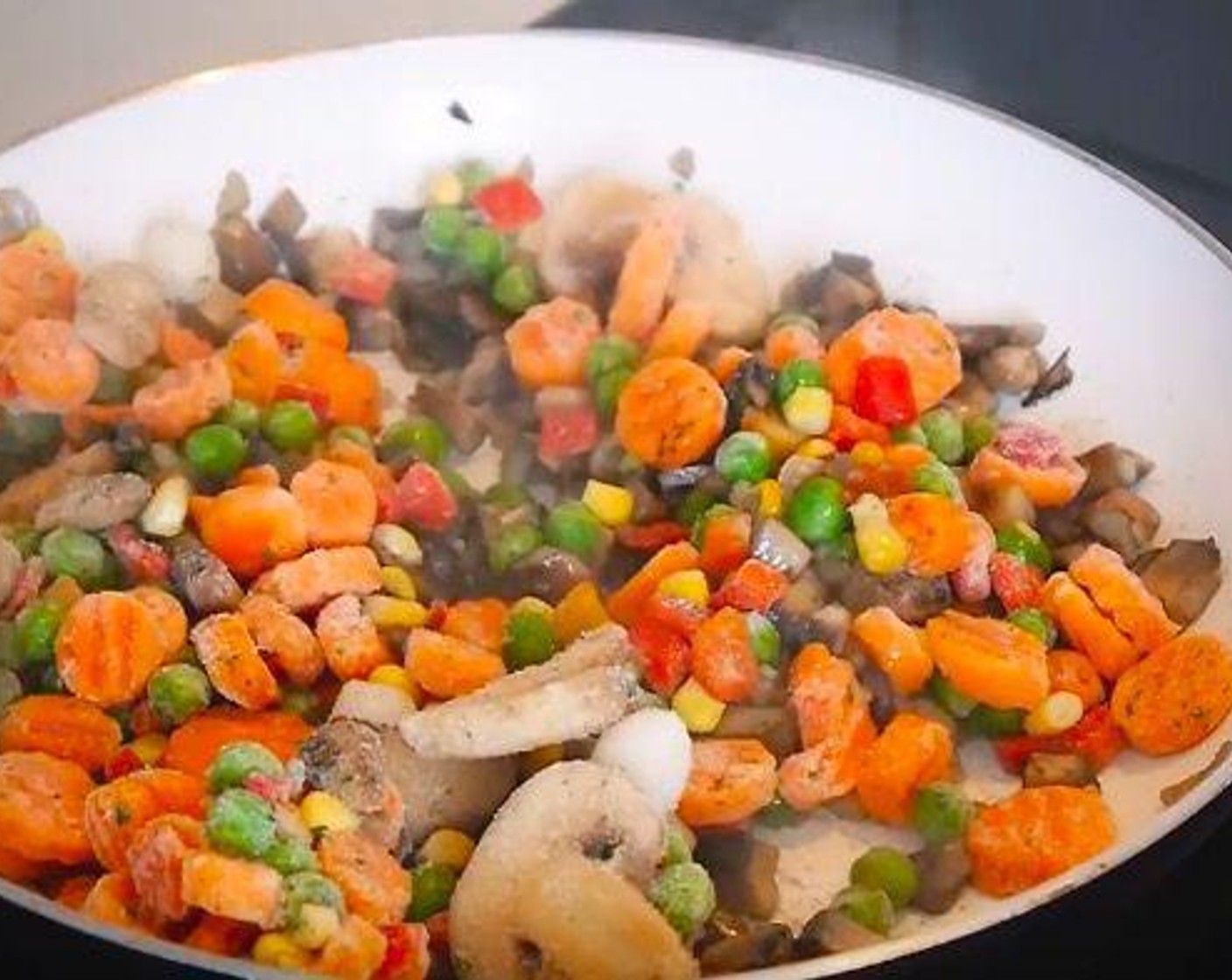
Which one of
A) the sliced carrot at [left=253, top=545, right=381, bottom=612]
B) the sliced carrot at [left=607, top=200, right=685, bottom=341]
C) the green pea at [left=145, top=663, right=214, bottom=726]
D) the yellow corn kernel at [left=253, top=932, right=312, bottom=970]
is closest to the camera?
the yellow corn kernel at [left=253, top=932, right=312, bottom=970]

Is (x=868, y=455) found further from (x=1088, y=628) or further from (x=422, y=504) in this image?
(x=422, y=504)

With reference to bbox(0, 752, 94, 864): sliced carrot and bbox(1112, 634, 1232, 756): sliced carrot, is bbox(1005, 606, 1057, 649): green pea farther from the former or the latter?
bbox(0, 752, 94, 864): sliced carrot

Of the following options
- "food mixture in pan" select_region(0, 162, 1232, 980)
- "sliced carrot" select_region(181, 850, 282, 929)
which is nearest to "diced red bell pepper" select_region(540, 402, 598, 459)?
"food mixture in pan" select_region(0, 162, 1232, 980)

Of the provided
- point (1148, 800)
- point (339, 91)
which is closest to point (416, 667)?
point (1148, 800)

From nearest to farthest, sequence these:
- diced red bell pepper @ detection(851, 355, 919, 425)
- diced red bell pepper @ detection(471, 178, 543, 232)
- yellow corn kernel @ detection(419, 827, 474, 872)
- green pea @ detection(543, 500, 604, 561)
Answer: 1. yellow corn kernel @ detection(419, 827, 474, 872)
2. green pea @ detection(543, 500, 604, 561)
3. diced red bell pepper @ detection(851, 355, 919, 425)
4. diced red bell pepper @ detection(471, 178, 543, 232)

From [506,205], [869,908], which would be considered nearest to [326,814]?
[869,908]

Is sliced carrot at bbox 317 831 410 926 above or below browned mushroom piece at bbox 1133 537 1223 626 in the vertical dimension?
below

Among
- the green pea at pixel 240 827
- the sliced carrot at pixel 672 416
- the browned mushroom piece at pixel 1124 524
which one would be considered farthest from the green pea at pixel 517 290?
the green pea at pixel 240 827
